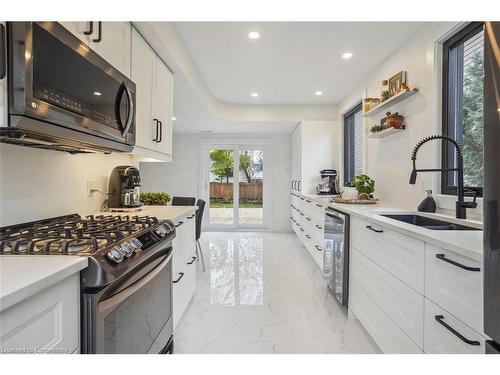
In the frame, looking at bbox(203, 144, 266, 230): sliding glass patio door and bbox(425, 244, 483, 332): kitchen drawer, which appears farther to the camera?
bbox(203, 144, 266, 230): sliding glass patio door

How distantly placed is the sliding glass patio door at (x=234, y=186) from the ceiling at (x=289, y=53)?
85.8 inches

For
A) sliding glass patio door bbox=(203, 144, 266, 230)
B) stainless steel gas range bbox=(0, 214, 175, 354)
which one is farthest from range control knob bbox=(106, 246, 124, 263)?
sliding glass patio door bbox=(203, 144, 266, 230)

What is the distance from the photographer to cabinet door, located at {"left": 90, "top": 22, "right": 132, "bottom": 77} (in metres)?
1.50

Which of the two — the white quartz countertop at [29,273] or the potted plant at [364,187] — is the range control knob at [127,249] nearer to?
the white quartz countertop at [29,273]

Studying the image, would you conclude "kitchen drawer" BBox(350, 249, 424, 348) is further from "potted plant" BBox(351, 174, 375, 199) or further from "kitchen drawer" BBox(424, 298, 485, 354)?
"potted plant" BBox(351, 174, 375, 199)

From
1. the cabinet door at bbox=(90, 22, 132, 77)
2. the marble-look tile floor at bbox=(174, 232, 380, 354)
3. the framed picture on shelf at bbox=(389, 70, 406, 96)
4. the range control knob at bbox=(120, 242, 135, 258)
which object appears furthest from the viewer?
the framed picture on shelf at bbox=(389, 70, 406, 96)

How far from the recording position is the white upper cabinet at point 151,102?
6.83 ft

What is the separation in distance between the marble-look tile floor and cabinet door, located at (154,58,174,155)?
1.45m

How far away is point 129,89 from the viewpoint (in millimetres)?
1806

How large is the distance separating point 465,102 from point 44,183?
279cm

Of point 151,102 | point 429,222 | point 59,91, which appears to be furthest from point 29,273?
point 429,222

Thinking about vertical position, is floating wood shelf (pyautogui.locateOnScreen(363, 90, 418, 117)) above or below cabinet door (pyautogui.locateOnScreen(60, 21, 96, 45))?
above

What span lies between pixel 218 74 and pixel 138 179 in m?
2.19
